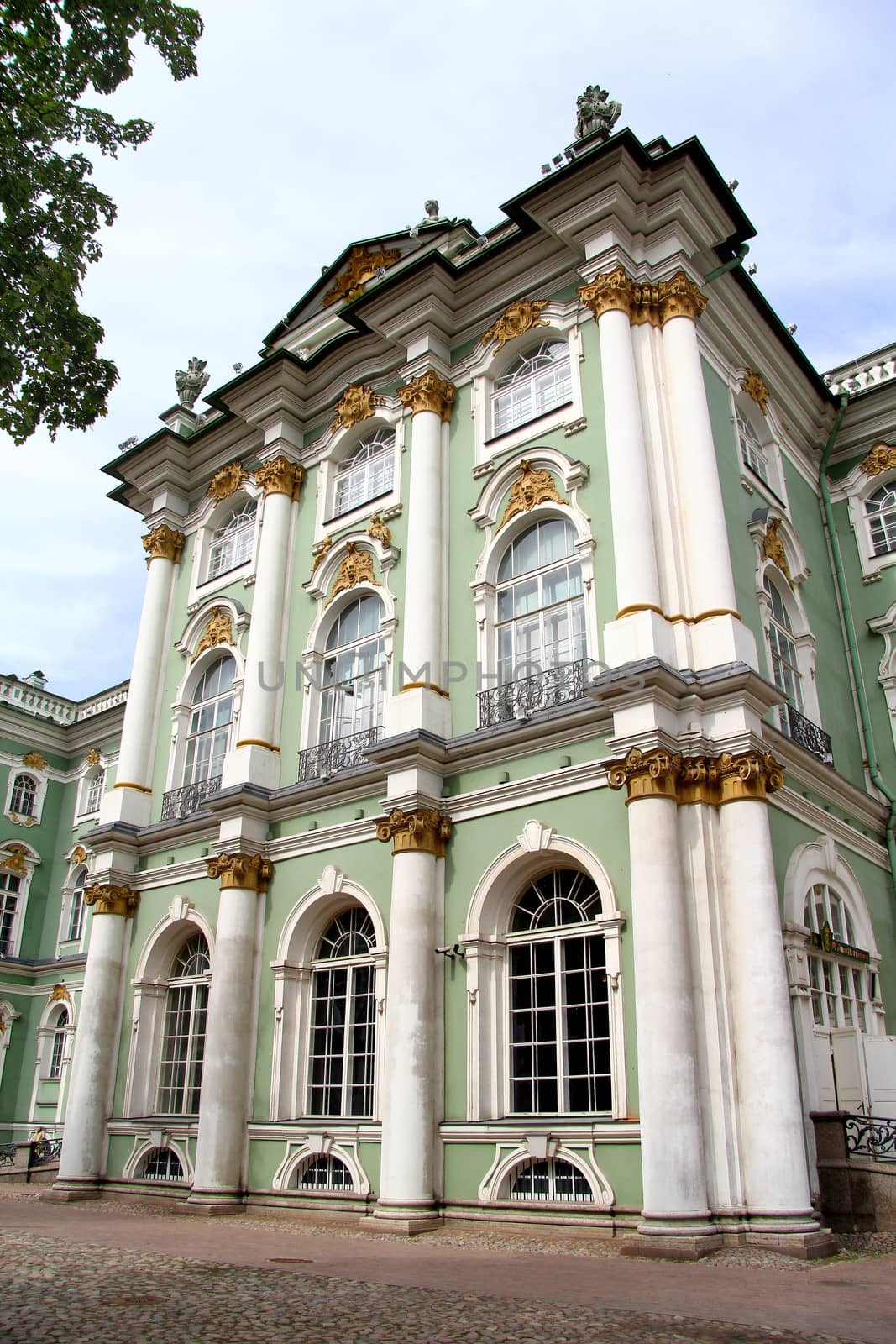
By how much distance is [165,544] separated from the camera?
2244 cm

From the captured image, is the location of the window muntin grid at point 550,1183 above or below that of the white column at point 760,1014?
below

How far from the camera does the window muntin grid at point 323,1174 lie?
14688 mm

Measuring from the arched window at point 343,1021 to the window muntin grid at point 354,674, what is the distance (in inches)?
118

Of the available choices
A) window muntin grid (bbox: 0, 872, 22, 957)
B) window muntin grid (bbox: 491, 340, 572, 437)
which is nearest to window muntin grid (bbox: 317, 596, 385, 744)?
window muntin grid (bbox: 491, 340, 572, 437)

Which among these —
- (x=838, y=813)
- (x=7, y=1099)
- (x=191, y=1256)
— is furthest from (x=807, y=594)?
(x=7, y=1099)

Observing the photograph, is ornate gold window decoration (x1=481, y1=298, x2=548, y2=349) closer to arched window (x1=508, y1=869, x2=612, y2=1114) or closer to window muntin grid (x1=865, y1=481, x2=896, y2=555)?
window muntin grid (x1=865, y1=481, x2=896, y2=555)

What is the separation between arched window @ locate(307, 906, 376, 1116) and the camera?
50.1ft

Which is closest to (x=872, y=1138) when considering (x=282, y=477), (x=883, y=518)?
(x=883, y=518)

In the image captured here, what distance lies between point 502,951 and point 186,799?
7.96 meters

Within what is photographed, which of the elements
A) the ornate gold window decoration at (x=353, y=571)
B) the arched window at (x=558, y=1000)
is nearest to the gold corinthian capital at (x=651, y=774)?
the arched window at (x=558, y=1000)

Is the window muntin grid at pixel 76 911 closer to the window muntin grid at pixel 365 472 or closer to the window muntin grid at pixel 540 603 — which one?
the window muntin grid at pixel 365 472

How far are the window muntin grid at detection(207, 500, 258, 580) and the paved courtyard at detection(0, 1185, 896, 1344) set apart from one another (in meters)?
12.3

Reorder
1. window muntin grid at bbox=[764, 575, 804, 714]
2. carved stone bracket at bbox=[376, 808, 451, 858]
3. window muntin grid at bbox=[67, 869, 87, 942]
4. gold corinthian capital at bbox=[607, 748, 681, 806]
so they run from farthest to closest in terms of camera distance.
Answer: window muntin grid at bbox=[67, 869, 87, 942] → window muntin grid at bbox=[764, 575, 804, 714] → carved stone bracket at bbox=[376, 808, 451, 858] → gold corinthian capital at bbox=[607, 748, 681, 806]

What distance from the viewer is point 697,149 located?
1554 centimetres
